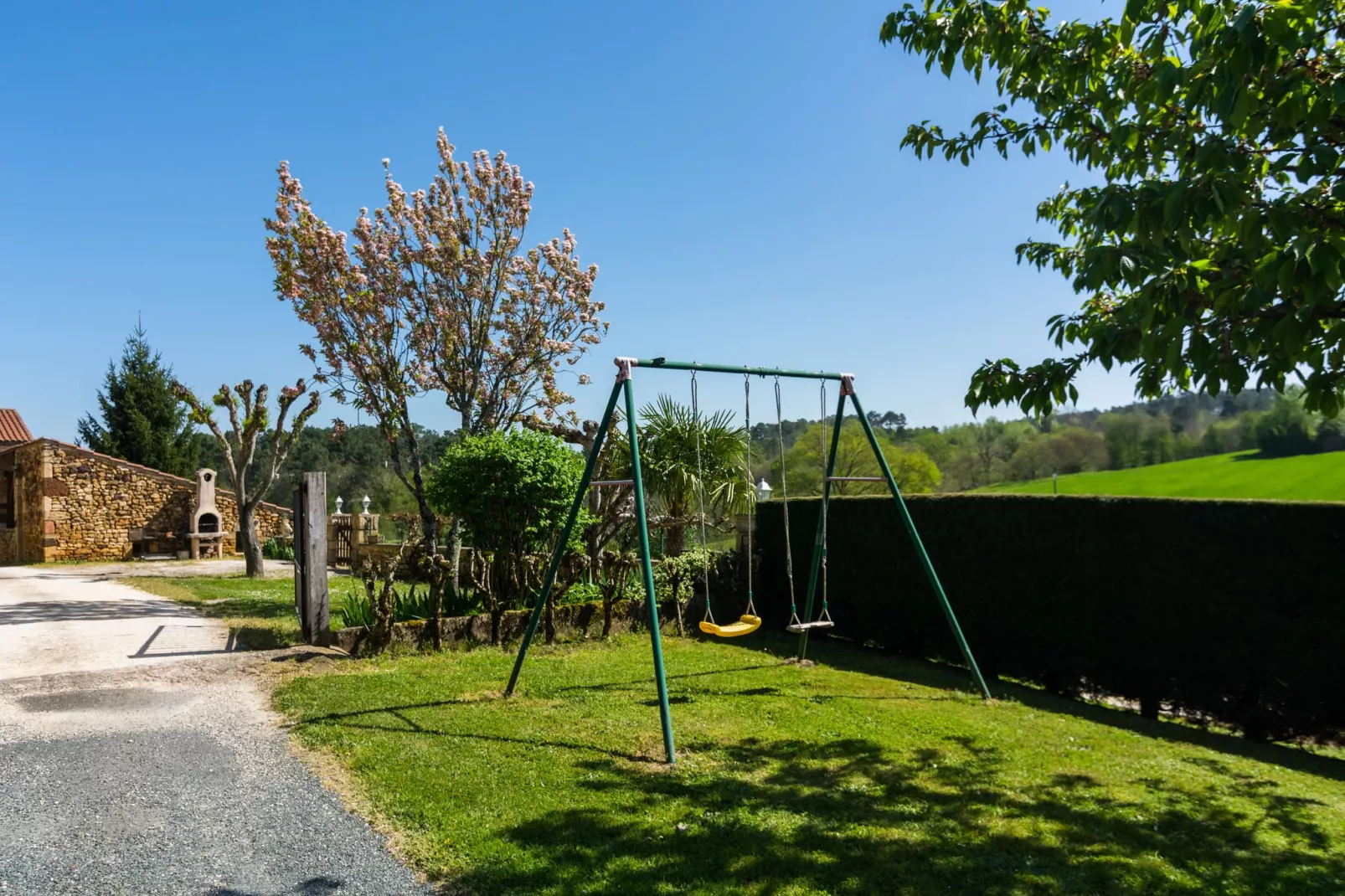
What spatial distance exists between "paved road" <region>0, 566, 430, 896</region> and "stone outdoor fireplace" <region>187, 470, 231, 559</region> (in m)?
14.0

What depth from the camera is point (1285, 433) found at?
141 ft

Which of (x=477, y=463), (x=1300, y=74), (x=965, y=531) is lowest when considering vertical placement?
(x=965, y=531)

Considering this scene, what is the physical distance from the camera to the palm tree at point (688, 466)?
37.4 ft

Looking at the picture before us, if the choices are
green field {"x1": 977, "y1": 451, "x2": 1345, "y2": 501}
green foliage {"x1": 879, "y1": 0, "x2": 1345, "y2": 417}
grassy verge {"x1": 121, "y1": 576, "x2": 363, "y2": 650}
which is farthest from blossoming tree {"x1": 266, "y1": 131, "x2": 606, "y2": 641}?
green field {"x1": 977, "y1": 451, "x2": 1345, "y2": 501}

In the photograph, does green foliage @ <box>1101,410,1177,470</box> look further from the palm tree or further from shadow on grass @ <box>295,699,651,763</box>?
shadow on grass @ <box>295,699,651,763</box>

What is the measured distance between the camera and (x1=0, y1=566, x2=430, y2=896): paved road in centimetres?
346

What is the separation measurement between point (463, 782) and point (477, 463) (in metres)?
4.70

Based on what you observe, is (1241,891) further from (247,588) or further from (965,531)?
(247,588)

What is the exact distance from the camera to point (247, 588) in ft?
45.3

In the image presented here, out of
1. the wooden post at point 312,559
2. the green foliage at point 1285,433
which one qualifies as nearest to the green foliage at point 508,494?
the wooden post at point 312,559

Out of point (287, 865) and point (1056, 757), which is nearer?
point (287, 865)

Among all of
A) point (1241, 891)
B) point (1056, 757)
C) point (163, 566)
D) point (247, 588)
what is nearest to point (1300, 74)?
point (1241, 891)

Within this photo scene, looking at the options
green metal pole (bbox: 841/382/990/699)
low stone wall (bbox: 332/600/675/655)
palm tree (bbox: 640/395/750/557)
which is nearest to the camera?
green metal pole (bbox: 841/382/990/699)

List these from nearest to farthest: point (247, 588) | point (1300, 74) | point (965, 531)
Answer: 1. point (1300, 74)
2. point (965, 531)
3. point (247, 588)
